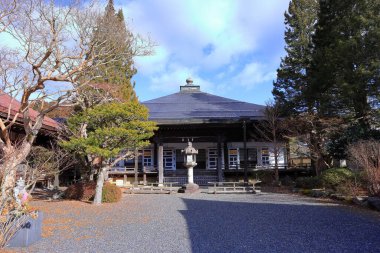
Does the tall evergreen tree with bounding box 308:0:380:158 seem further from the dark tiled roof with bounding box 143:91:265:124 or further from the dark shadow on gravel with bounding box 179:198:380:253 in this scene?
the dark shadow on gravel with bounding box 179:198:380:253

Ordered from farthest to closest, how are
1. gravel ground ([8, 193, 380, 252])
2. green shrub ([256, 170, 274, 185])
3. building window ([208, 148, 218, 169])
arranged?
building window ([208, 148, 218, 169]) < green shrub ([256, 170, 274, 185]) < gravel ground ([8, 193, 380, 252])

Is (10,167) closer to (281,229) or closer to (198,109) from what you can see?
(281,229)

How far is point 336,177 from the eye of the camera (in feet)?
46.2

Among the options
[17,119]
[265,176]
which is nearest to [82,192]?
Result: [17,119]

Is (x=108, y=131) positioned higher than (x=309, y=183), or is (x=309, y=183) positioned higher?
(x=108, y=131)

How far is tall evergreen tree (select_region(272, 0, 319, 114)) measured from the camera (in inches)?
754

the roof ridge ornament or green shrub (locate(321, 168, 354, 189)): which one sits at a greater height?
the roof ridge ornament

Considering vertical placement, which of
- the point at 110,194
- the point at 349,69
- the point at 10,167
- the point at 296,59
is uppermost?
the point at 296,59

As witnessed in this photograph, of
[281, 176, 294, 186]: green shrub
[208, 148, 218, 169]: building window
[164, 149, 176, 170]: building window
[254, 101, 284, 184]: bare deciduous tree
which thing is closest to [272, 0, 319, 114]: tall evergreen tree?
[254, 101, 284, 184]: bare deciduous tree

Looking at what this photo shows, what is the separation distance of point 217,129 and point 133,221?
1236 cm

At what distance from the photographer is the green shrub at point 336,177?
13505 mm

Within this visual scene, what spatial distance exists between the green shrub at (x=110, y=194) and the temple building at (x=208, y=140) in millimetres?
6592

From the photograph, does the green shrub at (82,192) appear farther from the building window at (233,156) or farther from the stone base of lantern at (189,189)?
the building window at (233,156)

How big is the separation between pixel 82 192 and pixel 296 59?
15.8 meters
